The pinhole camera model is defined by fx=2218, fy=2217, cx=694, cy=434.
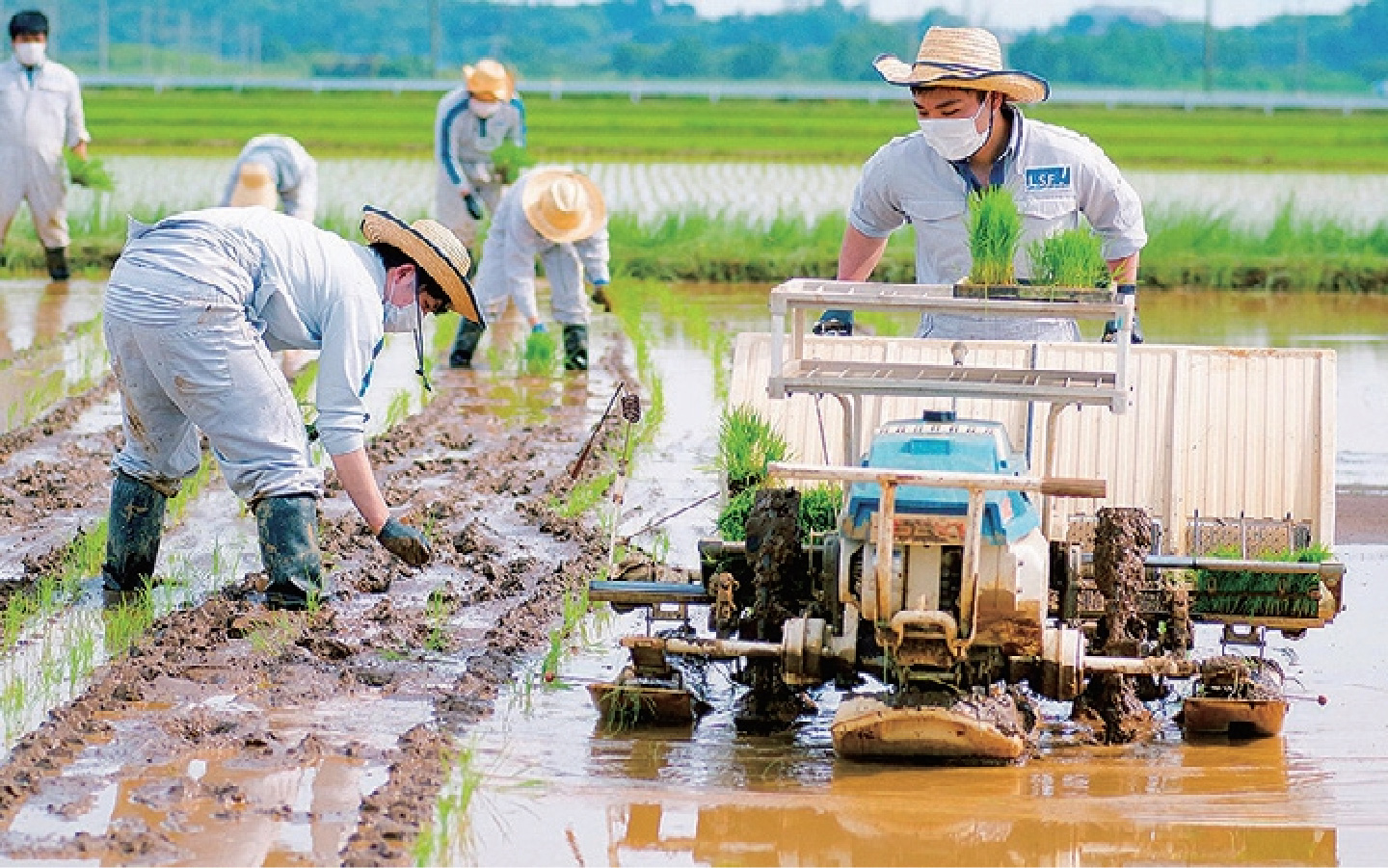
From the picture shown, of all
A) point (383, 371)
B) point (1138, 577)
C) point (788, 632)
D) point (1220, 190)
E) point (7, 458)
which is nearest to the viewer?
point (788, 632)

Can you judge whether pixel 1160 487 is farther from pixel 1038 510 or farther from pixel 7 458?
pixel 7 458

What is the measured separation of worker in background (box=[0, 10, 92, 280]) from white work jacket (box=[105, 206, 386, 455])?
27.8 ft

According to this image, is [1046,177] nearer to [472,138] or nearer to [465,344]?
[465,344]

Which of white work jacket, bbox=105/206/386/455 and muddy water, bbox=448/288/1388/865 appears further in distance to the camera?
white work jacket, bbox=105/206/386/455

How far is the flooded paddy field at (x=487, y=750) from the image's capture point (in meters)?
4.50

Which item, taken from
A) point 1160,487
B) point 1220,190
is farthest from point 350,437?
point 1220,190

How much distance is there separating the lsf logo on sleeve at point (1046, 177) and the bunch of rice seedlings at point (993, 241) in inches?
17.7

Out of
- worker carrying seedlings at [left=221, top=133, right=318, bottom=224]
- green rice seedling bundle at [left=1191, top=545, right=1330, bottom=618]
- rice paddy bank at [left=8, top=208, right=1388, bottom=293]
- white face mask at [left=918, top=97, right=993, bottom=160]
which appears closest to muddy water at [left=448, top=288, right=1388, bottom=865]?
green rice seedling bundle at [left=1191, top=545, right=1330, bottom=618]

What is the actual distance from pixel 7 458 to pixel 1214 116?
36.9 metres

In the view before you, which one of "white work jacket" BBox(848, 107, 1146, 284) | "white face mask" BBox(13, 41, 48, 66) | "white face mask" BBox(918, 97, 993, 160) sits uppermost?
"white face mask" BBox(13, 41, 48, 66)

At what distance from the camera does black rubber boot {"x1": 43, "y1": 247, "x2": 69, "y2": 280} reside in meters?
14.4

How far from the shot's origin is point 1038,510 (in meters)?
5.45

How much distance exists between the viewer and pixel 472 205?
13.4 meters

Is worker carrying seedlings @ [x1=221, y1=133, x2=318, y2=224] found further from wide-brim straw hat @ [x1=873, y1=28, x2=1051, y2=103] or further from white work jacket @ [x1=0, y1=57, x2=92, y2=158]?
wide-brim straw hat @ [x1=873, y1=28, x2=1051, y2=103]
